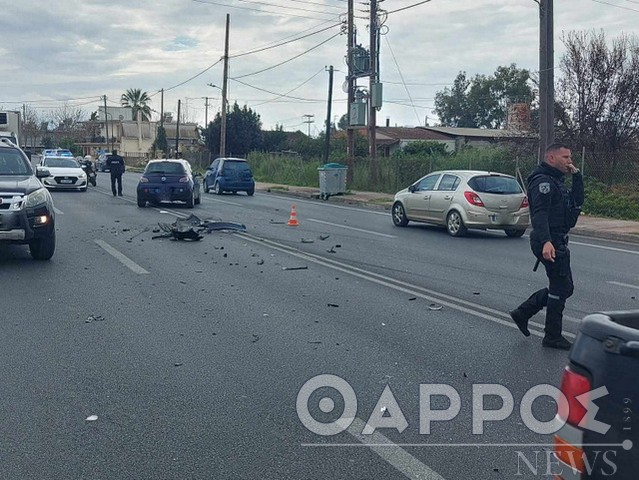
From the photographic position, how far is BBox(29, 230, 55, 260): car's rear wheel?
1262 cm

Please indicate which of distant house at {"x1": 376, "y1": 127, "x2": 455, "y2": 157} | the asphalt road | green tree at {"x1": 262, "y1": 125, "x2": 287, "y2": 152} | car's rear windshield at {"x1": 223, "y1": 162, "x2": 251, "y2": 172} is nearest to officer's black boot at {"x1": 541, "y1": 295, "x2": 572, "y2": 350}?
the asphalt road

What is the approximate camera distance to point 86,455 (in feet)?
16.0

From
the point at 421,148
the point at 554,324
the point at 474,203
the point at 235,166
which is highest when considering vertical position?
the point at 421,148

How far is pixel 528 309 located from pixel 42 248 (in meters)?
7.95

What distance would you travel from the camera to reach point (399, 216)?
798 inches

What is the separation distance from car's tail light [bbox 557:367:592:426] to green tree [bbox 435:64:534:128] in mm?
71375

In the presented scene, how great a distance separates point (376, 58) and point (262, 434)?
98.1ft

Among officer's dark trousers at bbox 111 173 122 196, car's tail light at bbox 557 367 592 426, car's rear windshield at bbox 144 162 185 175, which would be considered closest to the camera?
car's tail light at bbox 557 367 592 426

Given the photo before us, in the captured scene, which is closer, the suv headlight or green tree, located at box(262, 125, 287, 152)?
the suv headlight

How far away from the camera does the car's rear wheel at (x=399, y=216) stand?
20.1 metres

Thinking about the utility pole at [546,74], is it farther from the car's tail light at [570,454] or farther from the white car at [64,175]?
the white car at [64,175]

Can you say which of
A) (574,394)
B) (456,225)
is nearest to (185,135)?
(456,225)

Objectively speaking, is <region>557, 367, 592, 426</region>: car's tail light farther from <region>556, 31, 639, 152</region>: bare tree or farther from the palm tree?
the palm tree

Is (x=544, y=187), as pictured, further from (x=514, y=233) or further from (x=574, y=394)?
(x=514, y=233)
